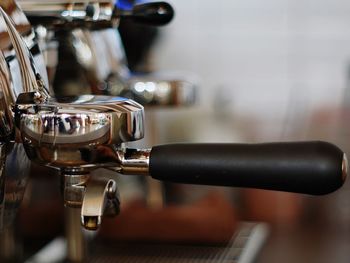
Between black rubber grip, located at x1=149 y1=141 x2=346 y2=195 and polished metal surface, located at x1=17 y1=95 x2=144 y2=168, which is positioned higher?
polished metal surface, located at x1=17 y1=95 x2=144 y2=168

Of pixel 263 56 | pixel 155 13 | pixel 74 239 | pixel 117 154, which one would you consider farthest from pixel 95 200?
pixel 263 56

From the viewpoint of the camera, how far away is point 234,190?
1.02 meters

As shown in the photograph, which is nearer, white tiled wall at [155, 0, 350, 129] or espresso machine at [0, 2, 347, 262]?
espresso machine at [0, 2, 347, 262]

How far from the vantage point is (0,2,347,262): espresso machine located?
36 cm

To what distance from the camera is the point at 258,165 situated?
357 mm

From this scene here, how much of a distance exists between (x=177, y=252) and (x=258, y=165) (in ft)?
0.79

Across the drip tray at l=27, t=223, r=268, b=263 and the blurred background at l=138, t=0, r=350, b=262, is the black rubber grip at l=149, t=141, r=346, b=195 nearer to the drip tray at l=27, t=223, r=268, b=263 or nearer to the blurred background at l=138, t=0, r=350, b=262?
the drip tray at l=27, t=223, r=268, b=263

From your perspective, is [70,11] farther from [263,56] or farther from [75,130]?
[263,56]

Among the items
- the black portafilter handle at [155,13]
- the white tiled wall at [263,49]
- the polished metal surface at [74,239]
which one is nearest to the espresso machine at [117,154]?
the black portafilter handle at [155,13]

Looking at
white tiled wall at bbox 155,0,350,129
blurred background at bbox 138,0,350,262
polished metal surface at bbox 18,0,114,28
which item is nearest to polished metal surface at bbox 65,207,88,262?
polished metal surface at bbox 18,0,114,28

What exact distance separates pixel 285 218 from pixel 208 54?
707mm

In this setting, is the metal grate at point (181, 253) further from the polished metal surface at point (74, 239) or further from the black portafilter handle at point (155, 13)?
the black portafilter handle at point (155, 13)

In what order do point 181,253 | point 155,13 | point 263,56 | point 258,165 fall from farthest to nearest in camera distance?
point 263,56 < point 181,253 < point 155,13 < point 258,165

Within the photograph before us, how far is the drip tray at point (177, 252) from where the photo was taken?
56 centimetres
